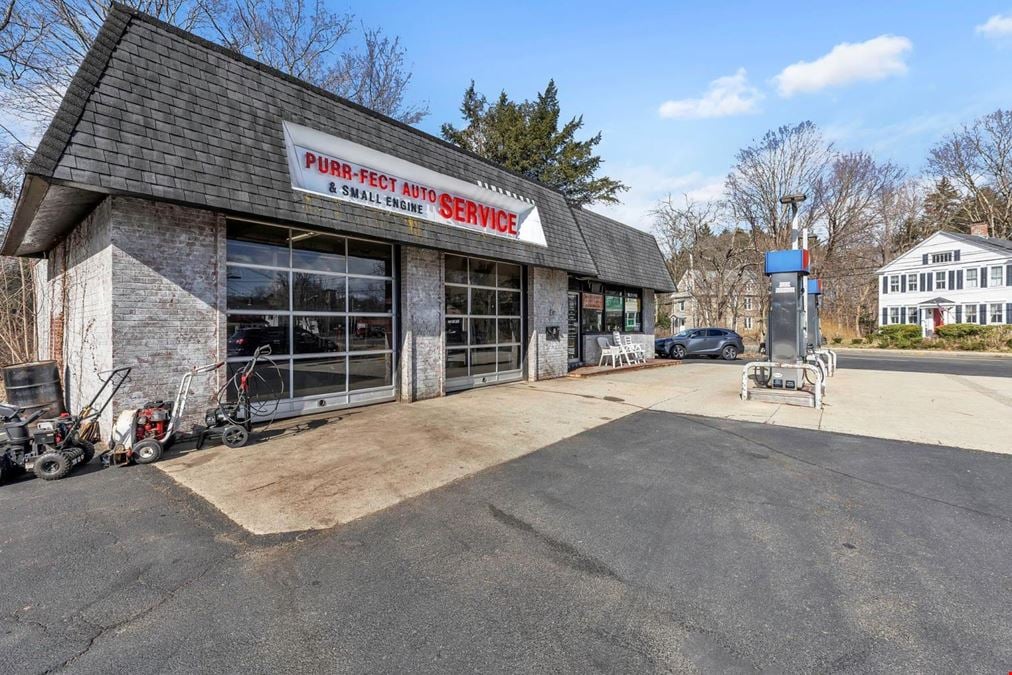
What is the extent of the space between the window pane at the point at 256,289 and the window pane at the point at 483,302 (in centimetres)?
435

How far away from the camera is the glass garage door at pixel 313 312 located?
6621mm

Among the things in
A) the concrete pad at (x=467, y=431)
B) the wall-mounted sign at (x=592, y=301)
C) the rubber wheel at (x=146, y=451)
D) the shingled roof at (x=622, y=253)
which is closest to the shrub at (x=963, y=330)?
the concrete pad at (x=467, y=431)

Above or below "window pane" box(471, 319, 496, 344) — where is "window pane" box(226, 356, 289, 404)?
below

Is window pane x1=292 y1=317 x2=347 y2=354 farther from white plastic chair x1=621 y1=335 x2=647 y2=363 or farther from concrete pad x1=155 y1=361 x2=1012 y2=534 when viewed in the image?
white plastic chair x1=621 y1=335 x2=647 y2=363

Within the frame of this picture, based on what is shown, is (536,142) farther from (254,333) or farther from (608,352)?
(254,333)

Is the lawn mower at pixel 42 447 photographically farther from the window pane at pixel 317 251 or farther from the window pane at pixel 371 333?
the window pane at pixel 371 333

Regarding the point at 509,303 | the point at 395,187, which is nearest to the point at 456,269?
the point at 509,303

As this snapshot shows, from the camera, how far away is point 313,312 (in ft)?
24.3

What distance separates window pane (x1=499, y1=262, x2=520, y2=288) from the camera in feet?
36.5

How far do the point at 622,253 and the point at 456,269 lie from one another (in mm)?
7714

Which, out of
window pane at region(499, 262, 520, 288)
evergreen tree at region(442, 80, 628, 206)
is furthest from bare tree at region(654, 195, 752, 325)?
window pane at region(499, 262, 520, 288)

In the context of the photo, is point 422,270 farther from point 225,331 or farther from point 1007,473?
point 1007,473

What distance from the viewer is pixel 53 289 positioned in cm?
955

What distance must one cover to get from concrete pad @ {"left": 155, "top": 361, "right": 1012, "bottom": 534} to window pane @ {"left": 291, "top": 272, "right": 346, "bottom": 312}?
189 centimetres
